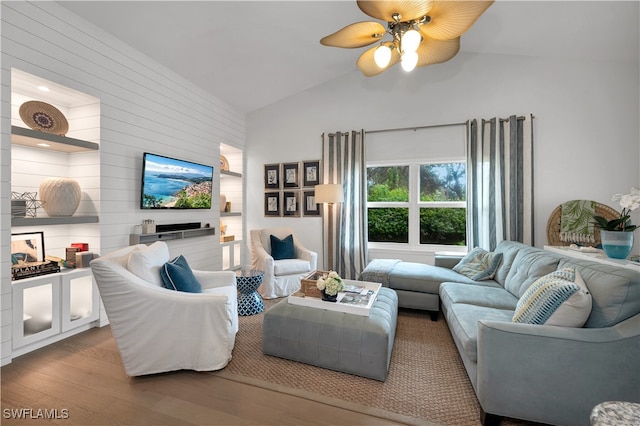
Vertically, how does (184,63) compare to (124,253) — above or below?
above

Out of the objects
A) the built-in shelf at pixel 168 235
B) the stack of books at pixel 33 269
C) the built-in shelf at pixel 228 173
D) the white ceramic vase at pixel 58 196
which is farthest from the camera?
the built-in shelf at pixel 228 173

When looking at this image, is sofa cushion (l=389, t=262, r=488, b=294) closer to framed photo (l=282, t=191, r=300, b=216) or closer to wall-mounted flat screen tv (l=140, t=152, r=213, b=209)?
framed photo (l=282, t=191, r=300, b=216)

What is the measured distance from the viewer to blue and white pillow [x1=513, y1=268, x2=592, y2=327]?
1485mm

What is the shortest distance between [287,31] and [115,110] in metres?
2.14

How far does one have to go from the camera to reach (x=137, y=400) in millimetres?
1704

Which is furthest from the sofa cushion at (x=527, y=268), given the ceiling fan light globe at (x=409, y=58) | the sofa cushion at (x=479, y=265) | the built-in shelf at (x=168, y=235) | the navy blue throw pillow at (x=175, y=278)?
the built-in shelf at (x=168, y=235)

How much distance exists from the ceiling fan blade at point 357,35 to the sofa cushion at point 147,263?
85.7 inches

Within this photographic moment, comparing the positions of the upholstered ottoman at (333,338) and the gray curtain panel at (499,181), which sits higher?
the gray curtain panel at (499,181)

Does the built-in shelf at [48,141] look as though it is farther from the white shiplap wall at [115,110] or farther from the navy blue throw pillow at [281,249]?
the navy blue throw pillow at [281,249]

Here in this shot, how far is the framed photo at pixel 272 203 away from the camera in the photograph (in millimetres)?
4996

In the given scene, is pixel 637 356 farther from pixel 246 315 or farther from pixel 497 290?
pixel 246 315

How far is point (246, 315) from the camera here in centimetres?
301

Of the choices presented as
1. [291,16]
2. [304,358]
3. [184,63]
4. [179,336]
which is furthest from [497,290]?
[184,63]

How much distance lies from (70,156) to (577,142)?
5970 millimetres
